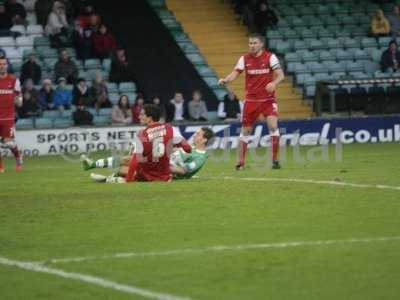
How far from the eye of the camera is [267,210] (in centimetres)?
1306

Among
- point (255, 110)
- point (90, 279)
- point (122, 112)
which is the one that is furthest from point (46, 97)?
point (90, 279)

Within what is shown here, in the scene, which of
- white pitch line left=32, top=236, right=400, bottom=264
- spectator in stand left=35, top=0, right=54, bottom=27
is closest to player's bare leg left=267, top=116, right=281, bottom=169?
white pitch line left=32, top=236, right=400, bottom=264

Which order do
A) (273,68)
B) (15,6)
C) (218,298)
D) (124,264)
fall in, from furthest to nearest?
(15,6)
(273,68)
(124,264)
(218,298)

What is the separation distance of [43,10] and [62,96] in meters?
3.44

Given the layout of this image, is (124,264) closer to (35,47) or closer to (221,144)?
(221,144)

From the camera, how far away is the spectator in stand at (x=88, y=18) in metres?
30.2

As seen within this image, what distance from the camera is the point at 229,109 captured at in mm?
29156

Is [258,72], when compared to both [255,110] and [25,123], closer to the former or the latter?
[255,110]

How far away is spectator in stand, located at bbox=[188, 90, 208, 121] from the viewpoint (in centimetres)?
2881

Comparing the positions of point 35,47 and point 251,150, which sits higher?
point 35,47

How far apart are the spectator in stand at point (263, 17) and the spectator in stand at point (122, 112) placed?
633 centimetres

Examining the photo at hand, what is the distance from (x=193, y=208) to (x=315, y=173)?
17.1ft

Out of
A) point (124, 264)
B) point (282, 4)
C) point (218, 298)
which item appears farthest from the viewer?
point (282, 4)

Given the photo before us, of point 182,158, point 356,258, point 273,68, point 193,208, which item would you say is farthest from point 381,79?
point 356,258
